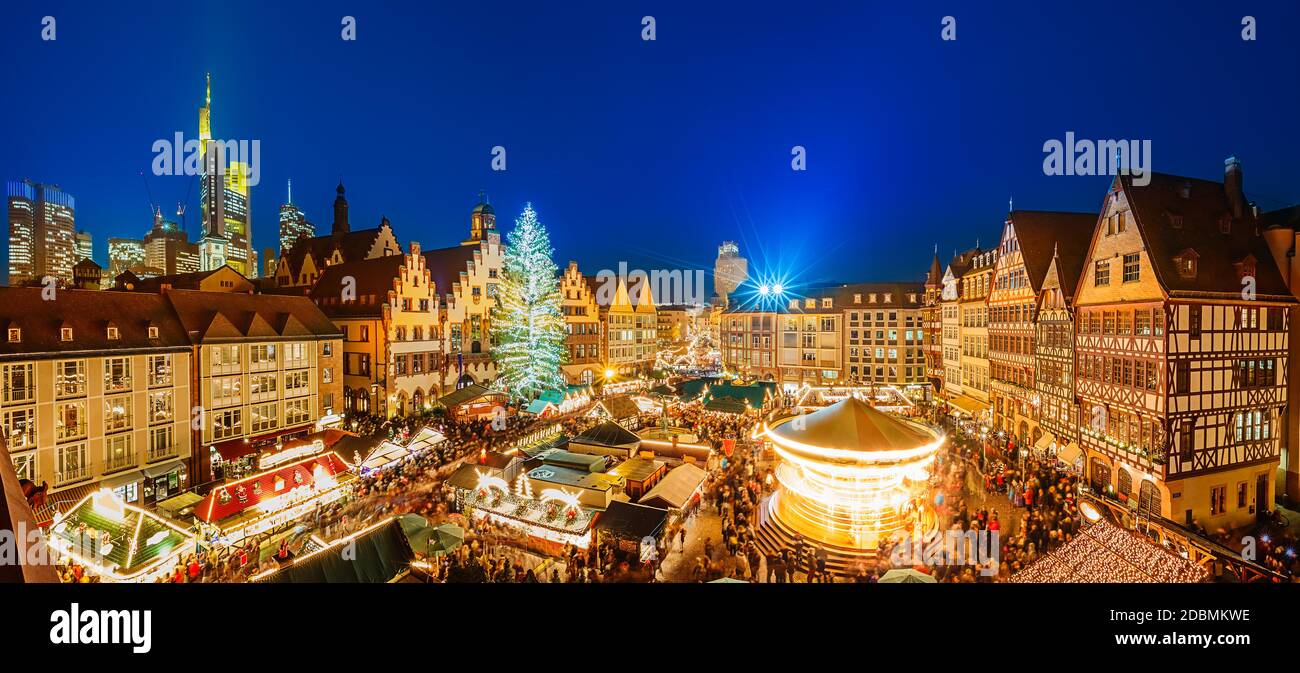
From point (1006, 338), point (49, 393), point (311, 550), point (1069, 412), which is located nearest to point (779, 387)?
point (1006, 338)

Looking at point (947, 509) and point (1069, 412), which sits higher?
point (1069, 412)

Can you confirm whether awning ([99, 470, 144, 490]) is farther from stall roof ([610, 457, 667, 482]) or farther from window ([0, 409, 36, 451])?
stall roof ([610, 457, 667, 482])

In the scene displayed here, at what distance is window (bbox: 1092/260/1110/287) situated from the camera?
2031cm

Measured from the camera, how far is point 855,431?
13172 mm

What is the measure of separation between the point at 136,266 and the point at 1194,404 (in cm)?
14622

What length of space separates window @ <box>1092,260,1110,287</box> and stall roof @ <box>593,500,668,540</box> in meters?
19.4

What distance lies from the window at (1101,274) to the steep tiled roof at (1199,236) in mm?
2004

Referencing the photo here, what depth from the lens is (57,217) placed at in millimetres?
83312

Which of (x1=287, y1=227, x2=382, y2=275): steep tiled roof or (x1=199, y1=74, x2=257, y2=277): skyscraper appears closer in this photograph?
(x1=287, y1=227, x2=382, y2=275): steep tiled roof

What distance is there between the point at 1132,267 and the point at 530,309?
28787mm

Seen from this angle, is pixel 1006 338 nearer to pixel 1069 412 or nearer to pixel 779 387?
pixel 1069 412

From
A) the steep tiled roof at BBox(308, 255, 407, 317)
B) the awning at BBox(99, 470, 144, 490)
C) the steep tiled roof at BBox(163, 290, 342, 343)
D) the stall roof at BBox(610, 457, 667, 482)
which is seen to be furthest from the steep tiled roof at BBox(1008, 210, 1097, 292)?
the awning at BBox(99, 470, 144, 490)

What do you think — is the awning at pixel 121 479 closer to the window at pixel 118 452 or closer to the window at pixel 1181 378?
the window at pixel 118 452

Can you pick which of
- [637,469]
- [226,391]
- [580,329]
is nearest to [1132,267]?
[637,469]
